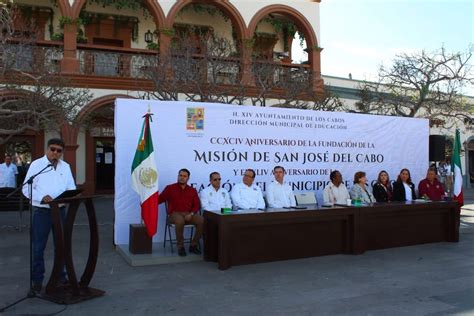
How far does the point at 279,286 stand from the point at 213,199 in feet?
8.47

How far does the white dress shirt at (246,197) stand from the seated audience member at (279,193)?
0.86ft

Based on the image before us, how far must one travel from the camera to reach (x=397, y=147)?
1104 cm

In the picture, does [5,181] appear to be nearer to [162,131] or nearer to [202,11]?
[162,131]

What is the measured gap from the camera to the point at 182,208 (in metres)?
7.55

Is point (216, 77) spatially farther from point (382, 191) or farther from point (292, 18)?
point (292, 18)

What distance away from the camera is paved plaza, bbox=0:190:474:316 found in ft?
16.0

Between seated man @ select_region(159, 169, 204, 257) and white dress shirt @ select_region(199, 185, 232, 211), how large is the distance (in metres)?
0.21

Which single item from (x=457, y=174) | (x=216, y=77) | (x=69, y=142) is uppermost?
(x=216, y=77)

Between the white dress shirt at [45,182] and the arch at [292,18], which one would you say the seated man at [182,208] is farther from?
the arch at [292,18]

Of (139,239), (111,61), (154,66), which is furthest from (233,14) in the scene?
(139,239)

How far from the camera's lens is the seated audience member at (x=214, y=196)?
793 cm

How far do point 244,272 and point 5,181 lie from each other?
9792mm

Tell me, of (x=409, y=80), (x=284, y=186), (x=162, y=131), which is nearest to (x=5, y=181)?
(x=162, y=131)

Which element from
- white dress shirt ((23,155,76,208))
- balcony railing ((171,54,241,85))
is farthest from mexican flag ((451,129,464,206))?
white dress shirt ((23,155,76,208))
